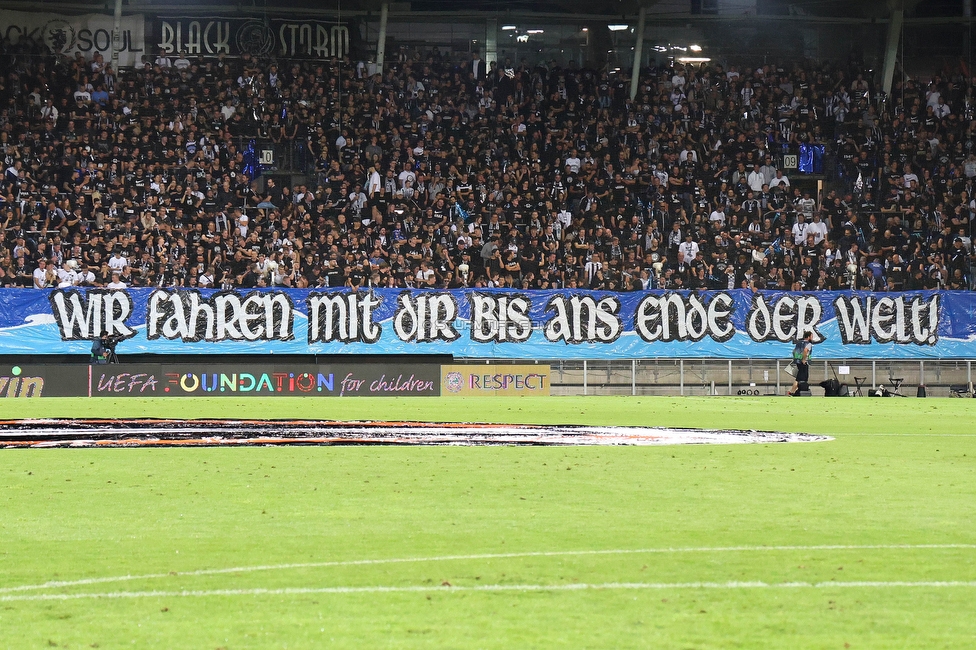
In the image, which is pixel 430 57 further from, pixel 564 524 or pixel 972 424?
pixel 564 524

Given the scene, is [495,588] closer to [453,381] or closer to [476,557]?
[476,557]

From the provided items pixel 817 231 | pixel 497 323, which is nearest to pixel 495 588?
pixel 497 323

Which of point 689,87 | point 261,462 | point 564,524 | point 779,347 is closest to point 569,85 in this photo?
point 689,87

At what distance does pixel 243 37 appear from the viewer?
4456 cm

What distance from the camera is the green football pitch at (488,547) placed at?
684cm

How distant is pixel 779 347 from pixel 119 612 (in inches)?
1255

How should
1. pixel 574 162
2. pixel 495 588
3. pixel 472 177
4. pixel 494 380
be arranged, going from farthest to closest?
pixel 574 162 → pixel 472 177 → pixel 494 380 → pixel 495 588

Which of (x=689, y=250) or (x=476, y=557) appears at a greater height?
(x=689, y=250)

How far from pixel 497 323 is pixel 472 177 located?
666 cm

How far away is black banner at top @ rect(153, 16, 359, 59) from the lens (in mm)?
44500

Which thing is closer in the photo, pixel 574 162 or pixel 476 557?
pixel 476 557

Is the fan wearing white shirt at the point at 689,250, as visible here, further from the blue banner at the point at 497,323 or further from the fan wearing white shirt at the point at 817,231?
the fan wearing white shirt at the point at 817,231

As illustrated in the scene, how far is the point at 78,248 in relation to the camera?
3675 cm

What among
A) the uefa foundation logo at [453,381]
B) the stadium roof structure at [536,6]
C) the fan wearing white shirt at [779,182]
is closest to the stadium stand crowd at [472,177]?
the fan wearing white shirt at [779,182]
